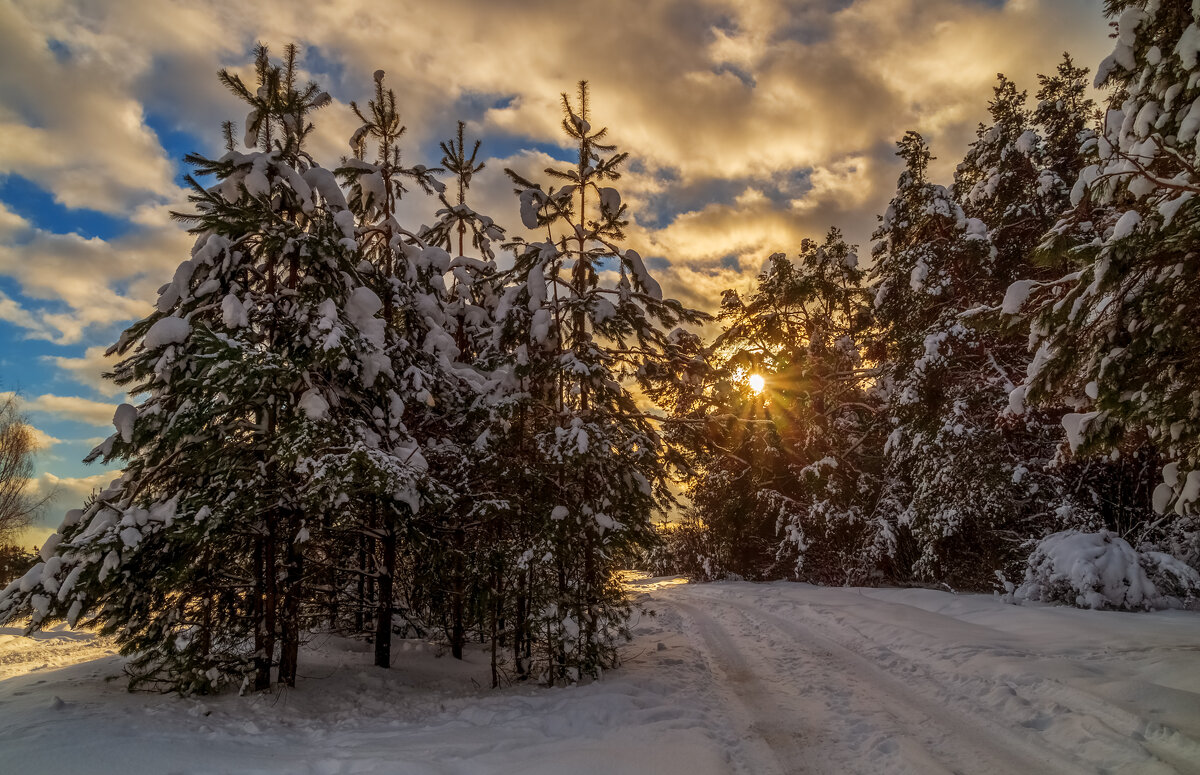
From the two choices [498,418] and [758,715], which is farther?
[498,418]

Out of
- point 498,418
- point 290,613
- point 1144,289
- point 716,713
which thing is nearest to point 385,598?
point 290,613

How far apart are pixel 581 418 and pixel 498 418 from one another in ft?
5.19

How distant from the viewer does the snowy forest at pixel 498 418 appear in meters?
6.60

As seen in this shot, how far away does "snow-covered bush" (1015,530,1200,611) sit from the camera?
1068 centimetres

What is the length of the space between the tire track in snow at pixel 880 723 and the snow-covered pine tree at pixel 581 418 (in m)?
2.73

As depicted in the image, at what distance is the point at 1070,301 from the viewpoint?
6.69 m

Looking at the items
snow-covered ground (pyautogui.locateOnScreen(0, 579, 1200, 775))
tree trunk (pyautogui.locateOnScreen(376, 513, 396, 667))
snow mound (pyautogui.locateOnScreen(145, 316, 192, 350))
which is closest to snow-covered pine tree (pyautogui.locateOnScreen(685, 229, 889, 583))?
snow-covered ground (pyautogui.locateOnScreen(0, 579, 1200, 775))

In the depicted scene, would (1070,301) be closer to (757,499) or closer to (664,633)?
(664,633)

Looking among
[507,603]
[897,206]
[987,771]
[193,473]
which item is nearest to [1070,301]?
[987,771]

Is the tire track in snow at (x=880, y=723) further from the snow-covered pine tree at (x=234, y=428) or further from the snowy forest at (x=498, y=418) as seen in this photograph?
the snow-covered pine tree at (x=234, y=428)

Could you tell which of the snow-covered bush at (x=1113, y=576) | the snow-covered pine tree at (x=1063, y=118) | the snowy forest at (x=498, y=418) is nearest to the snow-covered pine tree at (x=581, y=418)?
the snowy forest at (x=498, y=418)

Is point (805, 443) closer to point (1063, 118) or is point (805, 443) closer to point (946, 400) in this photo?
point (946, 400)

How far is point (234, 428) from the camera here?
24.8ft

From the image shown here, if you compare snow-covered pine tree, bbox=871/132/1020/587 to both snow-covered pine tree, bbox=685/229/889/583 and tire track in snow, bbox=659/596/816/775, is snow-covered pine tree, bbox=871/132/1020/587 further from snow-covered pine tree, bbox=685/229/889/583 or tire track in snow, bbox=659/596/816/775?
tire track in snow, bbox=659/596/816/775
